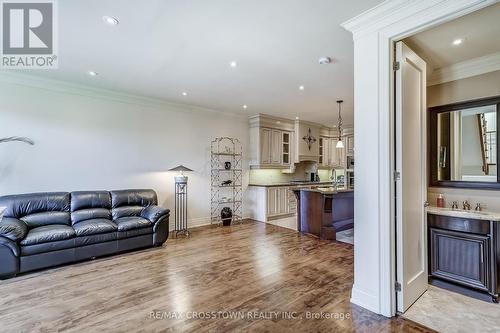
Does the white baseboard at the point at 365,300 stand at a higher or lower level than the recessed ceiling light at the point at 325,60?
lower

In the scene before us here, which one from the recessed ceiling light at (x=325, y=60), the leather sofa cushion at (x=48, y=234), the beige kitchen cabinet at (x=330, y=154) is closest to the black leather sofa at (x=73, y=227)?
the leather sofa cushion at (x=48, y=234)

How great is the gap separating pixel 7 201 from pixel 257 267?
12.2 ft

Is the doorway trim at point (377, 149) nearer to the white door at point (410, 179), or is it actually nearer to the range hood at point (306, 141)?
the white door at point (410, 179)

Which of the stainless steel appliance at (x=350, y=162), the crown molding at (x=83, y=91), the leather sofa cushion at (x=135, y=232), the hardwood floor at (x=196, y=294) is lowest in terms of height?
the hardwood floor at (x=196, y=294)

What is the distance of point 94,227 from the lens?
363 cm

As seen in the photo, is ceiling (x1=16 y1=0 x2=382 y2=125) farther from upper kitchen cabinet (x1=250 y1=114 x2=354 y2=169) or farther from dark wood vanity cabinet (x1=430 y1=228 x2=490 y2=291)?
dark wood vanity cabinet (x1=430 y1=228 x2=490 y2=291)

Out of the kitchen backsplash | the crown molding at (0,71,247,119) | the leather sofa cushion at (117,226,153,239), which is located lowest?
the leather sofa cushion at (117,226,153,239)

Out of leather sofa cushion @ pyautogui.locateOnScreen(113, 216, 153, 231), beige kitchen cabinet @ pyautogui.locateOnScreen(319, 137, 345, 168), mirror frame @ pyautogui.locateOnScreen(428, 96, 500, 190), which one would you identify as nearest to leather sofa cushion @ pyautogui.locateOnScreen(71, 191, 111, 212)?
leather sofa cushion @ pyautogui.locateOnScreen(113, 216, 153, 231)

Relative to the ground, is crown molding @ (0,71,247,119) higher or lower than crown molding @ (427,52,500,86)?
higher

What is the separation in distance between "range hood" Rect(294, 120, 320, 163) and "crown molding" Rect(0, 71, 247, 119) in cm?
317

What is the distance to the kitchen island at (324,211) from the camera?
4664 millimetres

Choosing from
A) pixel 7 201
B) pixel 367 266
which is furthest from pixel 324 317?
pixel 7 201

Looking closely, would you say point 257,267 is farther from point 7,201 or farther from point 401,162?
point 7,201

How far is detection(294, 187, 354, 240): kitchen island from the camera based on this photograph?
15.3 feet
